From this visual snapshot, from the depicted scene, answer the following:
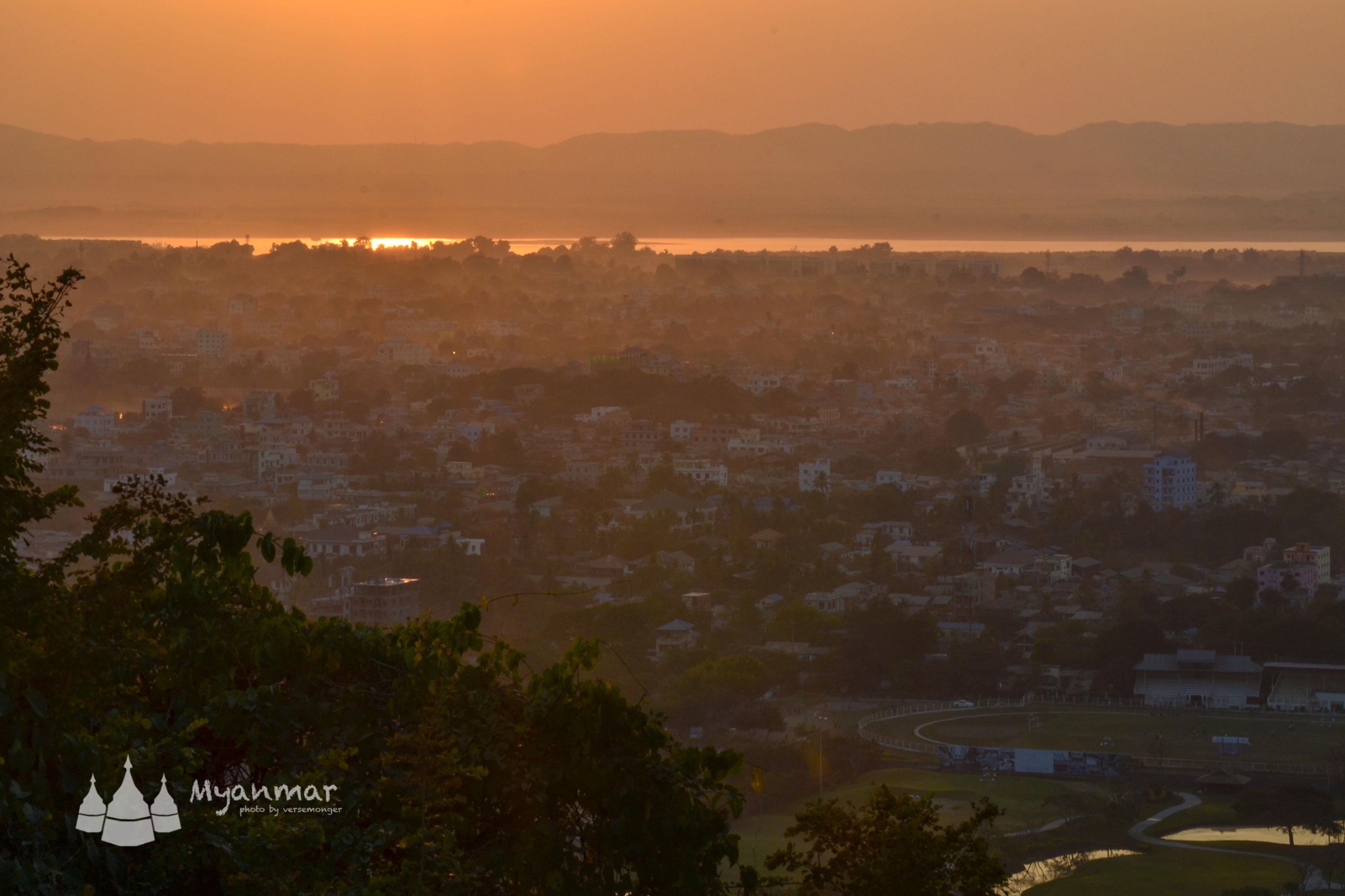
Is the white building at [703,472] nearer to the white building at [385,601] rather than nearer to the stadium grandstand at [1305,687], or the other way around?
the white building at [385,601]

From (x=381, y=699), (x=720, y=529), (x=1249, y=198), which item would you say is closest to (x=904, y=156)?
(x=1249, y=198)

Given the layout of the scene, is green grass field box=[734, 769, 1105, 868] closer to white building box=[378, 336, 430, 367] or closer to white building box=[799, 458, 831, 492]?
white building box=[799, 458, 831, 492]

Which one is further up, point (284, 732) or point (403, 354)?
point (403, 354)

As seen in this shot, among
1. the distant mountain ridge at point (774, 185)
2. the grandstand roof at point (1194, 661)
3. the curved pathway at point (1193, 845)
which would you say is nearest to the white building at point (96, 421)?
the grandstand roof at point (1194, 661)

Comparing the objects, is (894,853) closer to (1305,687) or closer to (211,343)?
Result: (1305,687)

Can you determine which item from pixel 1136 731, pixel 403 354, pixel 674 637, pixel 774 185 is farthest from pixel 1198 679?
pixel 774 185

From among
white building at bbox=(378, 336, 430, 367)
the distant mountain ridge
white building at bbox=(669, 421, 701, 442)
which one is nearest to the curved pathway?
white building at bbox=(669, 421, 701, 442)
